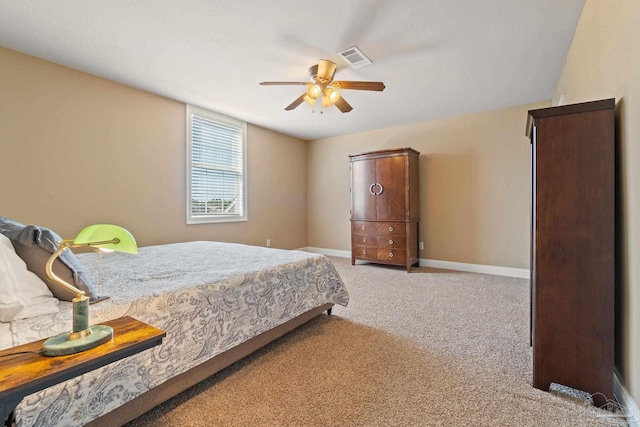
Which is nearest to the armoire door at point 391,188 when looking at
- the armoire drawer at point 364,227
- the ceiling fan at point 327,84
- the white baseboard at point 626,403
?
the armoire drawer at point 364,227

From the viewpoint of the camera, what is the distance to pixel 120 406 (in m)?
1.21

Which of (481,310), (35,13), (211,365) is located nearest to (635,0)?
(481,310)

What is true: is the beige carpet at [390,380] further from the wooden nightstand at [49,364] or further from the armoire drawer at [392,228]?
the armoire drawer at [392,228]

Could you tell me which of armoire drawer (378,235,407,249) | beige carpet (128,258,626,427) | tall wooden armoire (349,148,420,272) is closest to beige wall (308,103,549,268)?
tall wooden armoire (349,148,420,272)

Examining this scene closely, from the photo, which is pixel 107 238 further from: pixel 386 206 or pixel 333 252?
pixel 333 252

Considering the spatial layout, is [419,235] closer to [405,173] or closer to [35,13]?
[405,173]

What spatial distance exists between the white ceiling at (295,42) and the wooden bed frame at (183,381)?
7.58 feet

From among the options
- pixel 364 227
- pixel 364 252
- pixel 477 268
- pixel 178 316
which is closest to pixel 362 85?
pixel 178 316

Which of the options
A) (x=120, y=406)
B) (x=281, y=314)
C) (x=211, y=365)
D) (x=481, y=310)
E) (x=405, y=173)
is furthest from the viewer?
(x=405, y=173)

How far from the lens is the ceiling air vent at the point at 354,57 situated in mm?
2524

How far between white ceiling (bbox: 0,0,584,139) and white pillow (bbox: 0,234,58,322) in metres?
1.86

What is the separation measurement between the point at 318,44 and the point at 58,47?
7.52ft

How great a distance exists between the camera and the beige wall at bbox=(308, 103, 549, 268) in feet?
12.8

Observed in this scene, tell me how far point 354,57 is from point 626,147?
206cm
